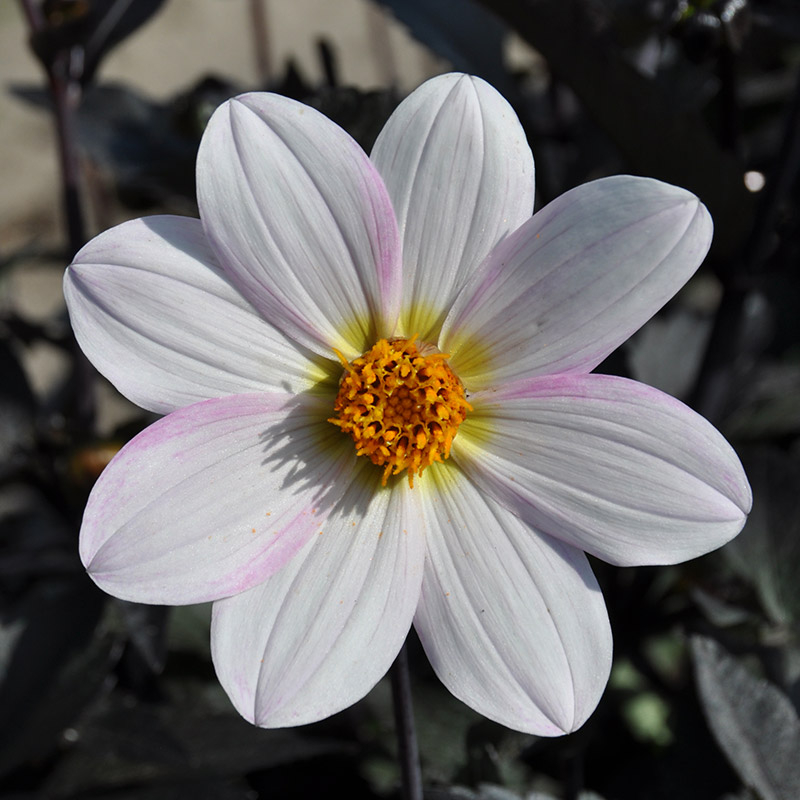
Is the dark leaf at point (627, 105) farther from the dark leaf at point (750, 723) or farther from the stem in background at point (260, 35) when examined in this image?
the stem in background at point (260, 35)

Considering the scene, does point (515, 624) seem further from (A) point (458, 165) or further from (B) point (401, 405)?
(A) point (458, 165)

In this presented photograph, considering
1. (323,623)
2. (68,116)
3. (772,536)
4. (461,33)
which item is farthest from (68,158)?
(772,536)

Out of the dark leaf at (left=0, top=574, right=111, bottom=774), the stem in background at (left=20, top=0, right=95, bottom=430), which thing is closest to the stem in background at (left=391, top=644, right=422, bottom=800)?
the dark leaf at (left=0, top=574, right=111, bottom=774)

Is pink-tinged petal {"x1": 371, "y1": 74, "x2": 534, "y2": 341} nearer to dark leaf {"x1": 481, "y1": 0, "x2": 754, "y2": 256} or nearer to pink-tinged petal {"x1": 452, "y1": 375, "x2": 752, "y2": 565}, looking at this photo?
pink-tinged petal {"x1": 452, "y1": 375, "x2": 752, "y2": 565}

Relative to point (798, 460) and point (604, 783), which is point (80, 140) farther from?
point (604, 783)

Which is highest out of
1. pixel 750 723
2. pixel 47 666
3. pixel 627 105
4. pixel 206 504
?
pixel 627 105

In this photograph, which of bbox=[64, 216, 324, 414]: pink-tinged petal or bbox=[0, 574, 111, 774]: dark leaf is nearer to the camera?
bbox=[64, 216, 324, 414]: pink-tinged petal

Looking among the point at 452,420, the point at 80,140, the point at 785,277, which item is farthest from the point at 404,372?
the point at 785,277
